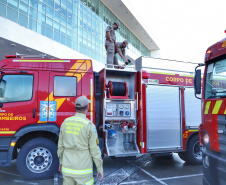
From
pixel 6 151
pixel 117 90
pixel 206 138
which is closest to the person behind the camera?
pixel 206 138

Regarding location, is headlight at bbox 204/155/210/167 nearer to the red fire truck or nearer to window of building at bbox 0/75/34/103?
the red fire truck

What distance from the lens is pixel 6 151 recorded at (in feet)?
14.1

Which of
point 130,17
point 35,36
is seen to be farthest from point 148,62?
point 130,17

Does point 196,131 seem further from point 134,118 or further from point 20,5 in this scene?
point 20,5

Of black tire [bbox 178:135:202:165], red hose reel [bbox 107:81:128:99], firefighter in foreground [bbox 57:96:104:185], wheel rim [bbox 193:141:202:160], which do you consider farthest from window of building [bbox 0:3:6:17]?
wheel rim [bbox 193:141:202:160]

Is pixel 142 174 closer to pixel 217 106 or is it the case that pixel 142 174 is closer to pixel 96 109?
pixel 96 109

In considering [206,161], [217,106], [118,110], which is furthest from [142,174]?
[217,106]

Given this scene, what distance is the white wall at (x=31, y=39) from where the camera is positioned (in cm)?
1175

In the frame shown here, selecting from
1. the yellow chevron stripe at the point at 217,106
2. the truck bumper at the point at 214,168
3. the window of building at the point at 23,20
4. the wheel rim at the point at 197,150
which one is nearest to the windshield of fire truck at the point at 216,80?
the yellow chevron stripe at the point at 217,106

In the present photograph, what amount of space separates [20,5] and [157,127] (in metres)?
13.1

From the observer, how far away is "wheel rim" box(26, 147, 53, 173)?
14.4 feet

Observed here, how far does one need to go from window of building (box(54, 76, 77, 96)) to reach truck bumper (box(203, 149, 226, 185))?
10.3ft

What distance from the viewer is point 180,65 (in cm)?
596

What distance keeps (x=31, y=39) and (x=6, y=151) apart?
11.0m
